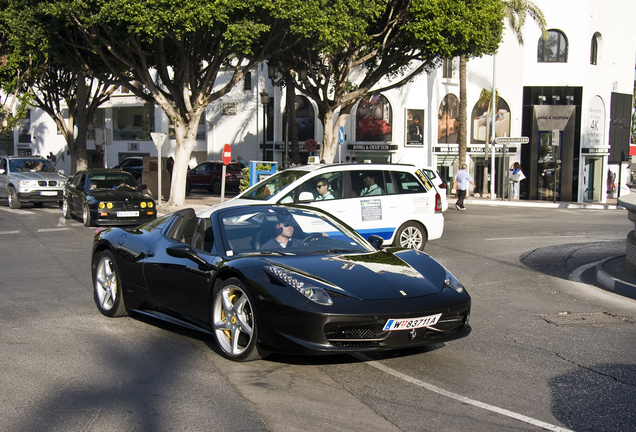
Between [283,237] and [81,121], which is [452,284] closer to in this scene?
[283,237]

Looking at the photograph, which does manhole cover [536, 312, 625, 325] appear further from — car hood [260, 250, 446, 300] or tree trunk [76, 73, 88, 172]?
tree trunk [76, 73, 88, 172]

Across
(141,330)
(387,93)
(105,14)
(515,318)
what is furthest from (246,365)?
(387,93)

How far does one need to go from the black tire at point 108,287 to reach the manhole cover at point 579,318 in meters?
4.75

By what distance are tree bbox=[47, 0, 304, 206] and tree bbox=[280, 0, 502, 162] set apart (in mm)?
1337

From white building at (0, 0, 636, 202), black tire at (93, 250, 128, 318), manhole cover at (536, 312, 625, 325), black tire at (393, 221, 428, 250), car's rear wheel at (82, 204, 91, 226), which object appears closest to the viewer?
black tire at (93, 250, 128, 318)

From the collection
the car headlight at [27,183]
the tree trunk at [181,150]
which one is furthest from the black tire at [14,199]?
the tree trunk at [181,150]

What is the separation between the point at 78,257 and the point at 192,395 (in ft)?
27.1

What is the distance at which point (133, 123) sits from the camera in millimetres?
53062

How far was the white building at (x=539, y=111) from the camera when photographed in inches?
1591

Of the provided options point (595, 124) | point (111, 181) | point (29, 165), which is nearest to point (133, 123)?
point (29, 165)

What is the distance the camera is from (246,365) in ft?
18.1

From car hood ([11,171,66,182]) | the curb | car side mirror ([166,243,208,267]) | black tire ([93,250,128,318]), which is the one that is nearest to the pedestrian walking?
car hood ([11,171,66,182])

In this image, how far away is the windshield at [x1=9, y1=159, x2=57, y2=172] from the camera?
79.5 feet

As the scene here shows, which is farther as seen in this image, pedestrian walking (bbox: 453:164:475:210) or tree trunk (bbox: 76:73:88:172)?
tree trunk (bbox: 76:73:88:172)
